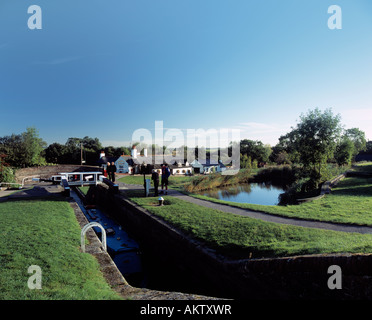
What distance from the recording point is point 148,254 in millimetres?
9008

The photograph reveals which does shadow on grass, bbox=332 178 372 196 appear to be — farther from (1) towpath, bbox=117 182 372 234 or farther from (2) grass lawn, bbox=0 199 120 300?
(2) grass lawn, bbox=0 199 120 300

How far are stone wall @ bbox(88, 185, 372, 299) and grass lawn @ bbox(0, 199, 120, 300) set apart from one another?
8.55ft

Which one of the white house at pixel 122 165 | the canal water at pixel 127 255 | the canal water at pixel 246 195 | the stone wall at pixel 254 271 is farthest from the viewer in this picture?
the white house at pixel 122 165

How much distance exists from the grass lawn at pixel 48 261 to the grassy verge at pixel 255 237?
10.00ft

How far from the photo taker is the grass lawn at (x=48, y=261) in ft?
10.9

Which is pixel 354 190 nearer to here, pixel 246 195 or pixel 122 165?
pixel 246 195

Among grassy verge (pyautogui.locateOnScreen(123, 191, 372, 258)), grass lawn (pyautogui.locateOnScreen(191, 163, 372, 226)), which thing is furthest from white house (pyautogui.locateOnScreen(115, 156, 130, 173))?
grass lawn (pyautogui.locateOnScreen(191, 163, 372, 226))

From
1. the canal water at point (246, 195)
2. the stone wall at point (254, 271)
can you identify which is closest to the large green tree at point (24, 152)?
the canal water at point (246, 195)

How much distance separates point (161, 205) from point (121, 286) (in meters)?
6.20

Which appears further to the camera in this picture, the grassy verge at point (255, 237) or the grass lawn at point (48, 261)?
the grassy verge at point (255, 237)

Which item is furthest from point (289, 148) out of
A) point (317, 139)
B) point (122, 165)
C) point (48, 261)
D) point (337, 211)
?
point (122, 165)

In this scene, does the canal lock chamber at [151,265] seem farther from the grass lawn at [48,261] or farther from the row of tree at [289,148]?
the row of tree at [289,148]
